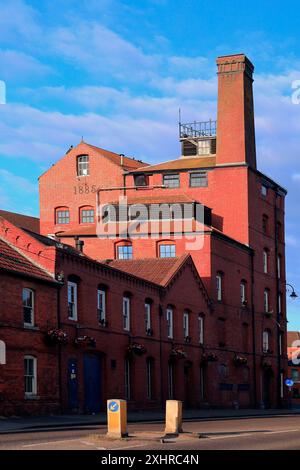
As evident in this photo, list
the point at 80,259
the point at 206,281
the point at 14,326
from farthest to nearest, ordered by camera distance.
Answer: the point at 206,281, the point at 80,259, the point at 14,326

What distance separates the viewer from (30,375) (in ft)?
121

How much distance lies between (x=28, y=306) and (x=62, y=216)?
36.2 m

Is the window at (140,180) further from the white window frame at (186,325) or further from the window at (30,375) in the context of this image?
the window at (30,375)

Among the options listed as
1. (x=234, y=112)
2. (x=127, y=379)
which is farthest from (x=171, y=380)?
(x=234, y=112)

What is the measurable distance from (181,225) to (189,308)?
759 cm

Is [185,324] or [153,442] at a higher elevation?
[185,324]

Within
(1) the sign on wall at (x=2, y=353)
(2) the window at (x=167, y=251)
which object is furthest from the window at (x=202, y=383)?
(1) the sign on wall at (x=2, y=353)

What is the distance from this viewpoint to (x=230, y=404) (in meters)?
62.2

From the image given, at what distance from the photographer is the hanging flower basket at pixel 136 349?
45844 millimetres

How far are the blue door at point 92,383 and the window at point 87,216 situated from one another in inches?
1157

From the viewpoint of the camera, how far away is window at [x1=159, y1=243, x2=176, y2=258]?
60.9m

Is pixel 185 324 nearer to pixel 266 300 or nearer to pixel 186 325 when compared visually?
pixel 186 325

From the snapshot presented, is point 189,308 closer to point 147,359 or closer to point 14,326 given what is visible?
point 147,359
